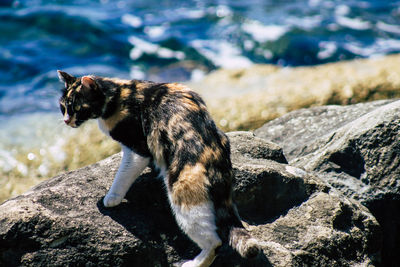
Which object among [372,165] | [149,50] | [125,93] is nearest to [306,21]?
[149,50]

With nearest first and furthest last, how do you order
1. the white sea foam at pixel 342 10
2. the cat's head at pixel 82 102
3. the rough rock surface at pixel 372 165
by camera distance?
the cat's head at pixel 82 102, the rough rock surface at pixel 372 165, the white sea foam at pixel 342 10

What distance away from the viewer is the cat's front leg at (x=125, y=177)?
4.23m

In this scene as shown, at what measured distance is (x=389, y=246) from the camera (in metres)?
Result: 4.91

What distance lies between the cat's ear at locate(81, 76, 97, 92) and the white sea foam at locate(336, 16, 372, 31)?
13797 millimetres

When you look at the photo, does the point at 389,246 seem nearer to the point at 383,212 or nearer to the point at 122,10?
the point at 383,212

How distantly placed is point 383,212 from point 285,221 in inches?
47.6

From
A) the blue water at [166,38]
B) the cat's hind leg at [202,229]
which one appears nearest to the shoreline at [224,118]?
the blue water at [166,38]

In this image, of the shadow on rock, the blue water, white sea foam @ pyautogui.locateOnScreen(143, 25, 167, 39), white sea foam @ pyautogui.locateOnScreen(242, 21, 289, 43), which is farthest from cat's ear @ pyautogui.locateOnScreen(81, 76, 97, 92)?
white sea foam @ pyautogui.locateOnScreen(143, 25, 167, 39)

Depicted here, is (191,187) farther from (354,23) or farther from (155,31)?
(354,23)

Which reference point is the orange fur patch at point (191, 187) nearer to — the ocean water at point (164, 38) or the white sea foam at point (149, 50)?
the ocean water at point (164, 38)

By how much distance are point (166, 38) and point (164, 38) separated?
7cm

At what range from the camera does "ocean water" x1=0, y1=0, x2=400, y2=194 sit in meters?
13.4

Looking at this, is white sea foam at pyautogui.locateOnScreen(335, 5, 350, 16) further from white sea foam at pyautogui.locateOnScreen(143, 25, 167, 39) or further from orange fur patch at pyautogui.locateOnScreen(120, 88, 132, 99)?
orange fur patch at pyautogui.locateOnScreen(120, 88, 132, 99)

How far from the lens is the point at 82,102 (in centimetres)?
459
